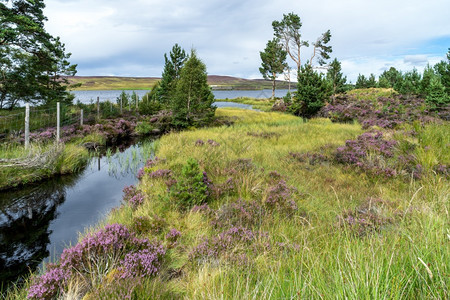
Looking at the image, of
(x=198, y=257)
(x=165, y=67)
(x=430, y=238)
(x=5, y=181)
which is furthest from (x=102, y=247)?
(x=165, y=67)

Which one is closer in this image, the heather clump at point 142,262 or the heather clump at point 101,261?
the heather clump at point 101,261

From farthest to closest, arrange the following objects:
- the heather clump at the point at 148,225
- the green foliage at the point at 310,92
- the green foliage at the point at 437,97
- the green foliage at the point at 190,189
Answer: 1. the green foliage at the point at 310,92
2. the green foliage at the point at 437,97
3. the green foliage at the point at 190,189
4. the heather clump at the point at 148,225

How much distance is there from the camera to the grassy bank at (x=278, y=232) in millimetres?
2092

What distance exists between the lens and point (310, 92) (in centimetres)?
2519

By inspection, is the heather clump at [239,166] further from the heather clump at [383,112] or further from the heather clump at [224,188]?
the heather clump at [383,112]

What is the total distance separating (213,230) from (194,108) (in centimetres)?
1530

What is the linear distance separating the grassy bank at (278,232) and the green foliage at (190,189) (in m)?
0.03

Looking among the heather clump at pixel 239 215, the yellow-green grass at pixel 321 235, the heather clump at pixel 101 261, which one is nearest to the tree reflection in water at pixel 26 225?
the heather clump at pixel 101 261

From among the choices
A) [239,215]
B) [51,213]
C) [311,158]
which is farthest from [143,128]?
[239,215]

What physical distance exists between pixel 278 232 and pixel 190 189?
7.34 feet

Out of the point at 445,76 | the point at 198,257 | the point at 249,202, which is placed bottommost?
the point at 198,257

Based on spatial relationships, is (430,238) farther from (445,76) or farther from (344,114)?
(445,76)

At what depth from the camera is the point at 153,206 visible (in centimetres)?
559

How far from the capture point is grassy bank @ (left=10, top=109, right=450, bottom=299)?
209 cm
